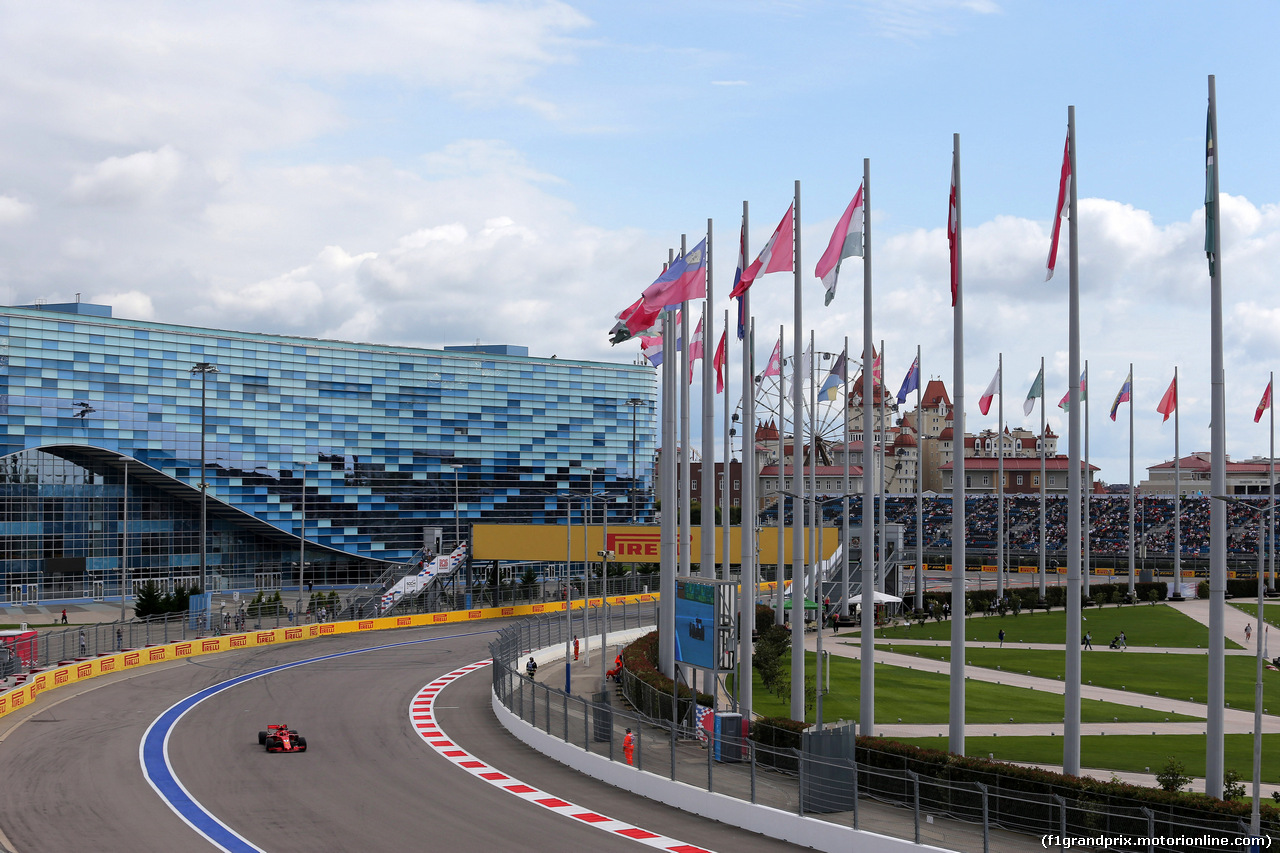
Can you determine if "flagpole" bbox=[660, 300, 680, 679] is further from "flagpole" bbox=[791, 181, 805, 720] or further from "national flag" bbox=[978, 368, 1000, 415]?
"national flag" bbox=[978, 368, 1000, 415]

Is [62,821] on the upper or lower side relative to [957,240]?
lower

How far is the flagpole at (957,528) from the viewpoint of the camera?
24.3m

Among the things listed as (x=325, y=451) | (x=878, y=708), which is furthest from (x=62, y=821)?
(x=325, y=451)

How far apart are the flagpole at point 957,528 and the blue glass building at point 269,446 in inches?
2496

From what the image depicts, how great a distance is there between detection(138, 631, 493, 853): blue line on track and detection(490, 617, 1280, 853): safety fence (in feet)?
30.9

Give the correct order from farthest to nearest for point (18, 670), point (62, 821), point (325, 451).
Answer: point (325, 451)
point (18, 670)
point (62, 821)

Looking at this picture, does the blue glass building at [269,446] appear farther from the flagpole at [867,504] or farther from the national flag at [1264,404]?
the flagpole at [867,504]

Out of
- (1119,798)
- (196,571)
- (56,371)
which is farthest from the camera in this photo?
(196,571)

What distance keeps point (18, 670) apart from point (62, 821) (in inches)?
907

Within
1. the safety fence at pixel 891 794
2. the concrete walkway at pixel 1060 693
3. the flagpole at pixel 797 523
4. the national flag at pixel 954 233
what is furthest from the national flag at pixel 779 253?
the concrete walkway at pixel 1060 693

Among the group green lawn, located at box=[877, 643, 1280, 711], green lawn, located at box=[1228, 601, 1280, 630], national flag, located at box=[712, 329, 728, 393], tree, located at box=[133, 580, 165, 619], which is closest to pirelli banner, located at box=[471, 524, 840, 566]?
green lawn, located at box=[877, 643, 1280, 711]

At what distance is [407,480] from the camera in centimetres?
11200

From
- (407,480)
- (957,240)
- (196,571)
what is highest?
(957,240)

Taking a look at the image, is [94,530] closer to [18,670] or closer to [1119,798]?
[18,670]
